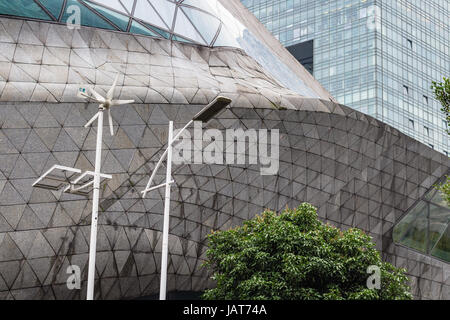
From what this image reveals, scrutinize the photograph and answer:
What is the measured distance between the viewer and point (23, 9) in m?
36.0

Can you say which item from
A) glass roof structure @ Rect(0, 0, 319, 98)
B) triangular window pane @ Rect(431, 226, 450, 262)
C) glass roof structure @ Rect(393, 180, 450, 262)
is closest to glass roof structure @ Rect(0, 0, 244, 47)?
glass roof structure @ Rect(0, 0, 319, 98)

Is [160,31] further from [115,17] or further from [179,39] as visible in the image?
[115,17]

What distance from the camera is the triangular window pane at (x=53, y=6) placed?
36594 millimetres

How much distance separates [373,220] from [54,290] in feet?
64.9

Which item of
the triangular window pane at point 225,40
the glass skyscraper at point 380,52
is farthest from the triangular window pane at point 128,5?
the glass skyscraper at point 380,52

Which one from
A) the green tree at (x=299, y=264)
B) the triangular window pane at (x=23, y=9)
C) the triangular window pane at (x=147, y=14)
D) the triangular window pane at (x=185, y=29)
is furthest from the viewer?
the triangular window pane at (x=185, y=29)

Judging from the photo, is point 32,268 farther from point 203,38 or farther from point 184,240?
point 203,38

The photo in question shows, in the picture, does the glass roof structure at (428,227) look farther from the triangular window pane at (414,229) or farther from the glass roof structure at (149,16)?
the glass roof structure at (149,16)

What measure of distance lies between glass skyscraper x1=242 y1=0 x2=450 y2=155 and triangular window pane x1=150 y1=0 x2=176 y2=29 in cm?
7668

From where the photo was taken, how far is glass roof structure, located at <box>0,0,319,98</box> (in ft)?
120

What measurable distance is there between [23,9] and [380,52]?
288 ft

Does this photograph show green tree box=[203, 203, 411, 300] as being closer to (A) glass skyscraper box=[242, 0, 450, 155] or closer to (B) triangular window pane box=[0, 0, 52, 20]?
(B) triangular window pane box=[0, 0, 52, 20]

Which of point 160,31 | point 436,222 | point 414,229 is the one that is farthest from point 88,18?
point 436,222

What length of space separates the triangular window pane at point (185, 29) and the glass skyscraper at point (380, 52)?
75834mm
